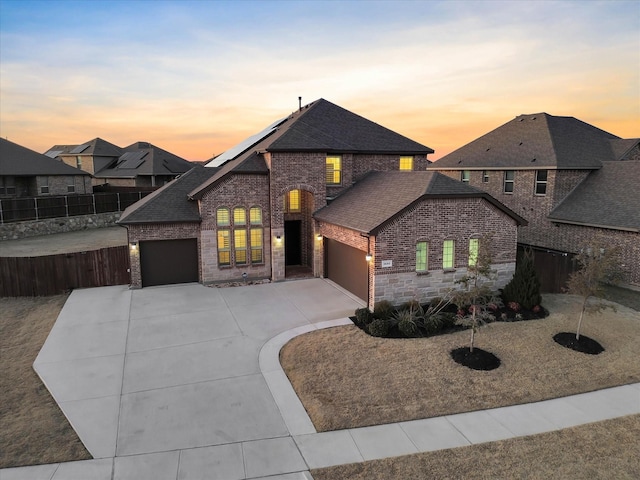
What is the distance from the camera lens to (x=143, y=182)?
55.0m

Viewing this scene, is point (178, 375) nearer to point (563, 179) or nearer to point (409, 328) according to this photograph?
point (409, 328)

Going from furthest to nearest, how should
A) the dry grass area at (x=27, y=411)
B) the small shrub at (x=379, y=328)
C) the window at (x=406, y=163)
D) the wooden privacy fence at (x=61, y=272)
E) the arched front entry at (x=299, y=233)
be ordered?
the window at (x=406, y=163)
the arched front entry at (x=299, y=233)
the wooden privacy fence at (x=61, y=272)
the small shrub at (x=379, y=328)
the dry grass area at (x=27, y=411)

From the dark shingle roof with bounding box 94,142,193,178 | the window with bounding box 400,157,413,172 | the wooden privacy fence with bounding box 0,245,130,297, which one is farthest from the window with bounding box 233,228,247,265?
the dark shingle roof with bounding box 94,142,193,178

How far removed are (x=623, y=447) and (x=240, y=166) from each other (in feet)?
58.5

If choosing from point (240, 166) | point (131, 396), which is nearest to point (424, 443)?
point (131, 396)

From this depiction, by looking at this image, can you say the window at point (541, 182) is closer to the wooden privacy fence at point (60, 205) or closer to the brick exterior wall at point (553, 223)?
the brick exterior wall at point (553, 223)

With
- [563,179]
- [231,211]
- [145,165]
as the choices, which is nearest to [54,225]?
[231,211]

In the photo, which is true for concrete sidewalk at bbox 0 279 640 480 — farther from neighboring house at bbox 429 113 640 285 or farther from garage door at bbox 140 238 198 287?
neighboring house at bbox 429 113 640 285

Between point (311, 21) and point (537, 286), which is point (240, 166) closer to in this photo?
point (311, 21)

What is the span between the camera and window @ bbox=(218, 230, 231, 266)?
69.1 ft

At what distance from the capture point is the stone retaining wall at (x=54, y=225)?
30.6 metres

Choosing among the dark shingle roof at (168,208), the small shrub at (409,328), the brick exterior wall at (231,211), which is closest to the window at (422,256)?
the small shrub at (409,328)

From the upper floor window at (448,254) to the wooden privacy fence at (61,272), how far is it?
1479cm

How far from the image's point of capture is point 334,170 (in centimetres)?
2267
